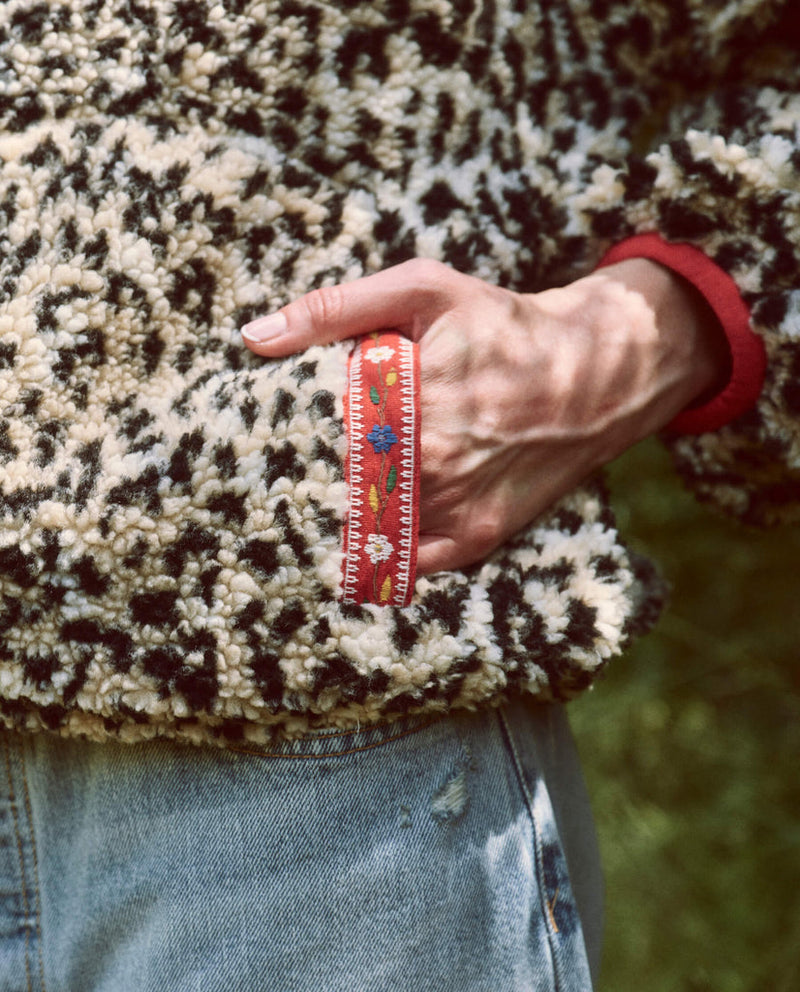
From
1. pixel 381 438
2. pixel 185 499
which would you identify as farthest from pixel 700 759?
pixel 185 499

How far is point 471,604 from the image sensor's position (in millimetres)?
869

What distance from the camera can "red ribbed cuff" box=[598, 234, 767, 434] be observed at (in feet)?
3.32

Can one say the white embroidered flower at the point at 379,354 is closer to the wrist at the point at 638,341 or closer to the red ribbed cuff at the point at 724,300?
the wrist at the point at 638,341

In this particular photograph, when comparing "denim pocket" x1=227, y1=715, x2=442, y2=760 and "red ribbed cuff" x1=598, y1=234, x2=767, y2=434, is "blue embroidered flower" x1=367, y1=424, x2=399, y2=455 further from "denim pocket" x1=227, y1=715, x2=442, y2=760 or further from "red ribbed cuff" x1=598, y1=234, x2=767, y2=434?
"red ribbed cuff" x1=598, y1=234, x2=767, y2=434

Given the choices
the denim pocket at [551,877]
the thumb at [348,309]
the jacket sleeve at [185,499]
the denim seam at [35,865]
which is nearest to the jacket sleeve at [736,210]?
the thumb at [348,309]

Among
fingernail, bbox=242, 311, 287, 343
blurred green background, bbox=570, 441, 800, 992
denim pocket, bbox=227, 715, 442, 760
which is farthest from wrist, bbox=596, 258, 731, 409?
blurred green background, bbox=570, 441, 800, 992

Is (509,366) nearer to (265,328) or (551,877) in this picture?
(265,328)

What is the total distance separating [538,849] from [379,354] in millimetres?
511

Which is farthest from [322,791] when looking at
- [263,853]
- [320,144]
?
[320,144]

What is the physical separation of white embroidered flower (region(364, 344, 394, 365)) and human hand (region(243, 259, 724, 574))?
3cm

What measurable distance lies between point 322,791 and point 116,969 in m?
0.27

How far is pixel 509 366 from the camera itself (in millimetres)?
944

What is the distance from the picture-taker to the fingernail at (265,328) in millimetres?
A: 881

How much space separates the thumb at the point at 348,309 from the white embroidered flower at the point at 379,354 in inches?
1.0
